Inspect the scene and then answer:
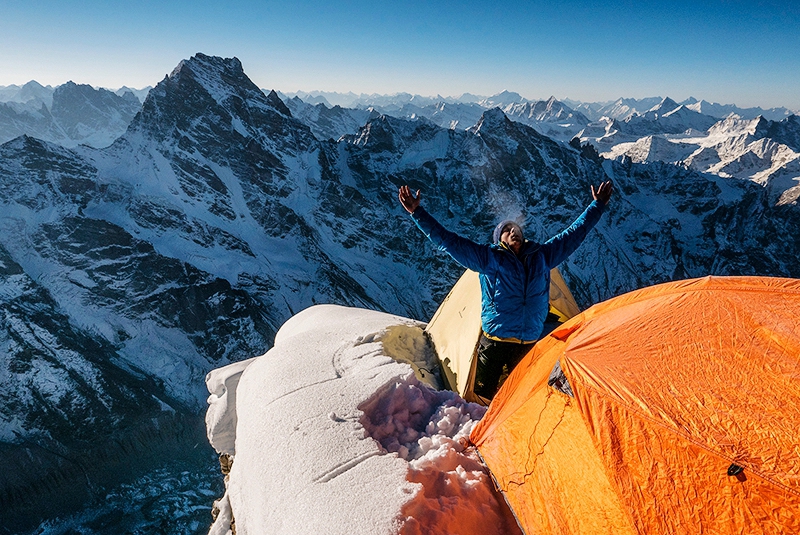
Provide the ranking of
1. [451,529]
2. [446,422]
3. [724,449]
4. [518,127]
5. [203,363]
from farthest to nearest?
[518,127]
[203,363]
[446,422]
[451,529]
[724,449]

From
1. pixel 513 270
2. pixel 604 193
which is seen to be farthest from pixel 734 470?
pixel 604 193

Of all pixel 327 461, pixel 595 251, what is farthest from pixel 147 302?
pixel 595 251

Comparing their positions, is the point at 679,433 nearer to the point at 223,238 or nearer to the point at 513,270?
the point at 513,270

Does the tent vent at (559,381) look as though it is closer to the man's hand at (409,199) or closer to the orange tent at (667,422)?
the orange tent at (667,422)

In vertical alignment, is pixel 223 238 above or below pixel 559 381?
above

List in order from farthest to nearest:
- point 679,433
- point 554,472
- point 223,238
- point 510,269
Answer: point 223,238, point 510,269, point 554,472, point 679,433

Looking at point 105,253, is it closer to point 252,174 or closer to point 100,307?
point 100,307

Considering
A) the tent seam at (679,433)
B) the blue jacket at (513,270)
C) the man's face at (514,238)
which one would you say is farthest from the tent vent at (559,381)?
the man's face at (514,238)
